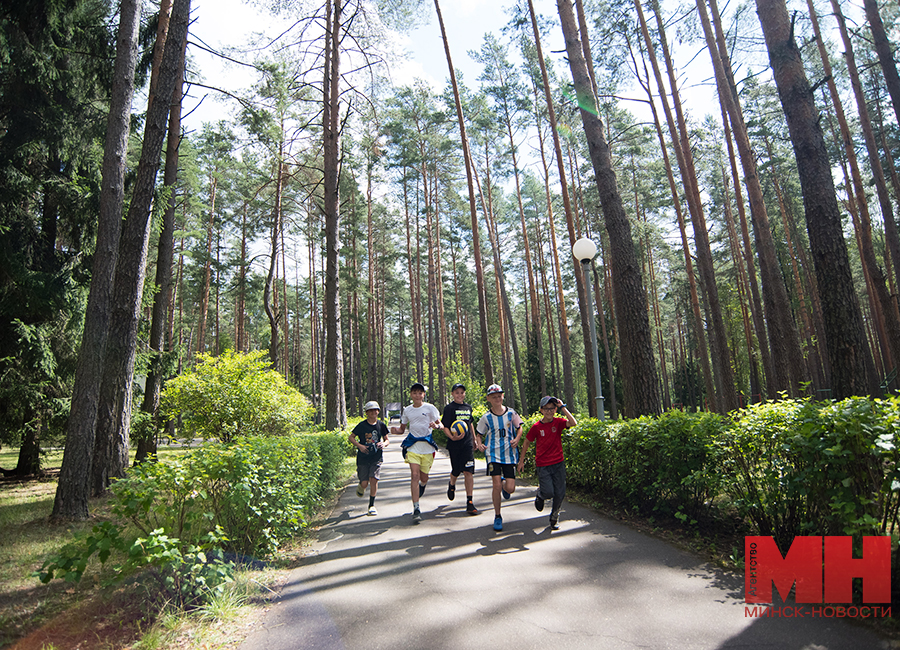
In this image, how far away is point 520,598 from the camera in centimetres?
363

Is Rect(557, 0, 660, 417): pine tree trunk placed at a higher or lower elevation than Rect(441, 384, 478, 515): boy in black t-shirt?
higher

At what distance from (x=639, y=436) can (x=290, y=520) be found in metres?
4.27

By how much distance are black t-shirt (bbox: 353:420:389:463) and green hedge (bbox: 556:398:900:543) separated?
3.36 meters

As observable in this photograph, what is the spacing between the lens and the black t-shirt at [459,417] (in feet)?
22.9

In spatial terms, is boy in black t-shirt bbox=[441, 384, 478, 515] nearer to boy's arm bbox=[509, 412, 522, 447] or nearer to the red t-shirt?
boy's arm bbox=[509, 412, 522, 447]

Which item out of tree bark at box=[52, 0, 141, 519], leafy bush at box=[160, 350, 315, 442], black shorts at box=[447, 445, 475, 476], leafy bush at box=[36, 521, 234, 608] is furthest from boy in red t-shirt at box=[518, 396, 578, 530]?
leafy bush at box=[160, 350, 315, 442]

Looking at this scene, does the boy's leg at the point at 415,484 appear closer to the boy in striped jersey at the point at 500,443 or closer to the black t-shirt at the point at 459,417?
the black t-shirt at the point at 459,417

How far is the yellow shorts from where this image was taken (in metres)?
6.64

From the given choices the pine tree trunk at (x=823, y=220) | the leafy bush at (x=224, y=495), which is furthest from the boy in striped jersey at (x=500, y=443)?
the pine tree trunk at (x=823, y=220)

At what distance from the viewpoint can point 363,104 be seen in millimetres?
15336

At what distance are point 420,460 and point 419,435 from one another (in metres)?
0.35

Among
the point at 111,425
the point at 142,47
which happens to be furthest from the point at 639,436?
the point at 142,47

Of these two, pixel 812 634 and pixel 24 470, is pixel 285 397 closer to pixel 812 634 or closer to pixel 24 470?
pixel 24 470

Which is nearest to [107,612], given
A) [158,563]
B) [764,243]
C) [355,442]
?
[158,563]
